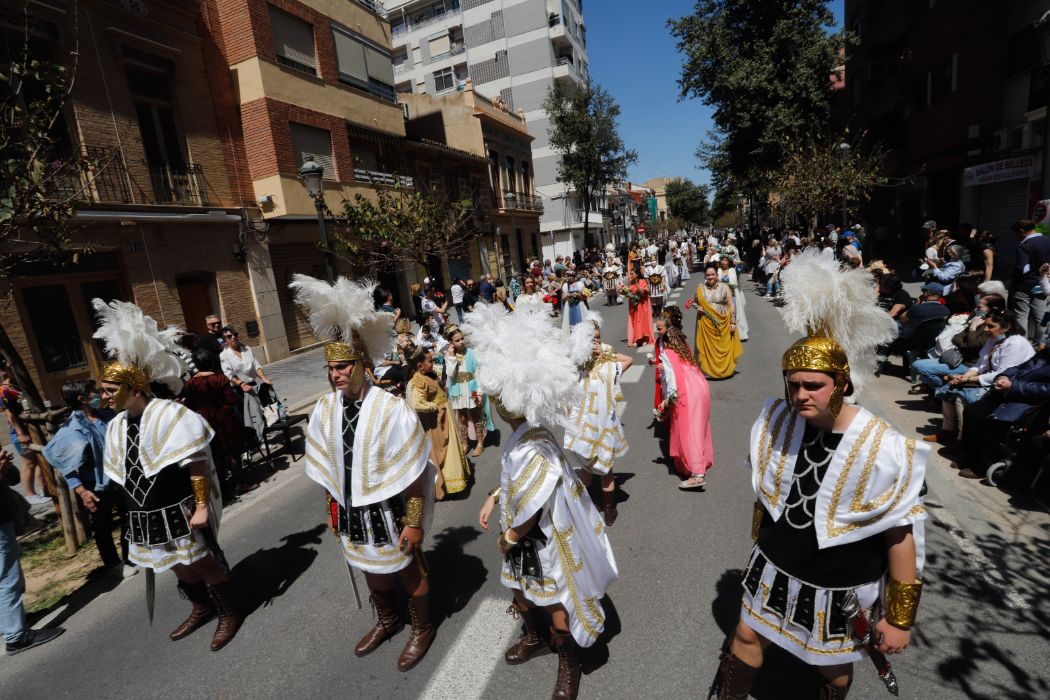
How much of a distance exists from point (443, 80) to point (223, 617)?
137ft

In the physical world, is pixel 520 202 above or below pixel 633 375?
above

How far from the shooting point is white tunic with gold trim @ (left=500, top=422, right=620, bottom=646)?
248 centimetres

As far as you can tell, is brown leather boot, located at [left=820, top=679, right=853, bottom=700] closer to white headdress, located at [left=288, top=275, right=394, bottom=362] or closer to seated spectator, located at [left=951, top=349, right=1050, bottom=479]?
white headdress, located at [left=288, top=275, right=394, bottom=362]

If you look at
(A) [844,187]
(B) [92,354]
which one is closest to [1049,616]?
(B) [92,354]

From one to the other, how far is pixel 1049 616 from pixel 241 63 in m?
17.9

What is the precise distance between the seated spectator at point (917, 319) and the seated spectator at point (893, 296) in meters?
0.15

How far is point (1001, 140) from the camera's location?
48.3 ft

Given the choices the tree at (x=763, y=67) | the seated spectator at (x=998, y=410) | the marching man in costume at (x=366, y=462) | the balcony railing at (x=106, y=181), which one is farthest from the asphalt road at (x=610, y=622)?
the tree at (x=763, y=67)

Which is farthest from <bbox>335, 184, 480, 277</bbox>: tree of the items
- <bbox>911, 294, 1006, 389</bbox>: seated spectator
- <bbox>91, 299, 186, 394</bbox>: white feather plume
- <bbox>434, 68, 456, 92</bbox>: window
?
<bbox>434, 68, 456, 92</bbox>: window

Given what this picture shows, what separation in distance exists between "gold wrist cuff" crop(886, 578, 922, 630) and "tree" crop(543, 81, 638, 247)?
106 feet

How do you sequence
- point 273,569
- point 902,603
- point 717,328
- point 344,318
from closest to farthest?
point 902,603 → point 344,318 → point 273,569 → point 717,328

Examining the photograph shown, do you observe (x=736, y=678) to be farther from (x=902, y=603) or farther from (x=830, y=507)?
(x=830, y=507)

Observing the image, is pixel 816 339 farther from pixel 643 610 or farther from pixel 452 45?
pixel 452 45

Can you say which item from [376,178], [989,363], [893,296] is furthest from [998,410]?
[376,178]
